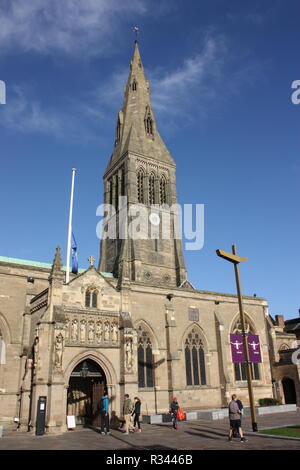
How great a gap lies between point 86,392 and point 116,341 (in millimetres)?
4572

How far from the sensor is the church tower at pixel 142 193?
144 ft

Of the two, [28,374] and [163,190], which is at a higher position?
[163,190]

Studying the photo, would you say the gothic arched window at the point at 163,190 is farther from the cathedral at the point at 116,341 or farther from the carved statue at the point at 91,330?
the carved statue at the point at 91,330

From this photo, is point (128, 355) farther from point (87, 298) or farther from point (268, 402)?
point (268, 402)

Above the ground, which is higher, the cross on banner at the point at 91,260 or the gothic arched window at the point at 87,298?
the cross on banner at the point at 91,260

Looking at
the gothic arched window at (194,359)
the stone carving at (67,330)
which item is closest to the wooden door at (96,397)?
the stone carving at (67,330)

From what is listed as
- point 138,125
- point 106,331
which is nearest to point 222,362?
point 106,331

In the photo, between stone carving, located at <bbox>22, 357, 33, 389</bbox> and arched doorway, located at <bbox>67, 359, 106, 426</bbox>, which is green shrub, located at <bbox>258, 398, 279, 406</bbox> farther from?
stone carving, located at <bbox>22, 357, 33, 389</bbox>

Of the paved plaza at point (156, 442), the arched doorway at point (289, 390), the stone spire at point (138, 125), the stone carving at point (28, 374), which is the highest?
the stone spire at point (138, 125)

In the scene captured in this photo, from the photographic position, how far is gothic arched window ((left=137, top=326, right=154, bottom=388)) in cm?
2833

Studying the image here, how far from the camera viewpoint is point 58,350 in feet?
71.7

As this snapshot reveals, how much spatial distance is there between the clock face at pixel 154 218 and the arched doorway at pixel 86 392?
2379 centimetres

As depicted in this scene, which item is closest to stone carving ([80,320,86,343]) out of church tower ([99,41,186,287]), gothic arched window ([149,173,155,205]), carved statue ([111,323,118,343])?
carved statue ([111,323,118,343])
